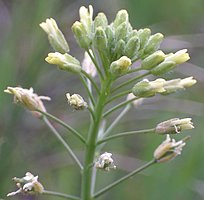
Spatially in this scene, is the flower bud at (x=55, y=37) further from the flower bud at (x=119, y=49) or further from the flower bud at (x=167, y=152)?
the flower bud at (x=167, y=152)

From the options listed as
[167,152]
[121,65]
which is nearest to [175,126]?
[167,152]

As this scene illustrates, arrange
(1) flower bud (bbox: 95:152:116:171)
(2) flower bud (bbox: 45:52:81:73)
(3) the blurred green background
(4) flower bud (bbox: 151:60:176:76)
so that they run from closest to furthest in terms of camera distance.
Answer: (1) flower bud (bbox: 95:152:116:171) → (2) flower bud (bbox: 45:52:81:73) → (4) flower bud (bbox: 151:60:176:76) → (3) the blurred green background

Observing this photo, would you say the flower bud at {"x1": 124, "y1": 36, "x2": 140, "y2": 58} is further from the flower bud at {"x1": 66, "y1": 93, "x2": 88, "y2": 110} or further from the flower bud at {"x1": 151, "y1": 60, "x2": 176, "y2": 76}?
the flower bud at {"x1": 66, "y1": 93, "x2": 88, "y2": 110}

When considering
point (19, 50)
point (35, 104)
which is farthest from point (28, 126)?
point (35, 104)

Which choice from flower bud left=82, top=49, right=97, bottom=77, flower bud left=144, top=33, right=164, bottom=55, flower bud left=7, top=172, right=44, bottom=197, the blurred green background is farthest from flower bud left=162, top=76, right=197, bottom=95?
the blurred green background

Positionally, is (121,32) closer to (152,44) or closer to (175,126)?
(152,44)

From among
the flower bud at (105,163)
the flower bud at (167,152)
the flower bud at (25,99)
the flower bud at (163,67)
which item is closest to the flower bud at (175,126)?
the flower bud at (167,152)
